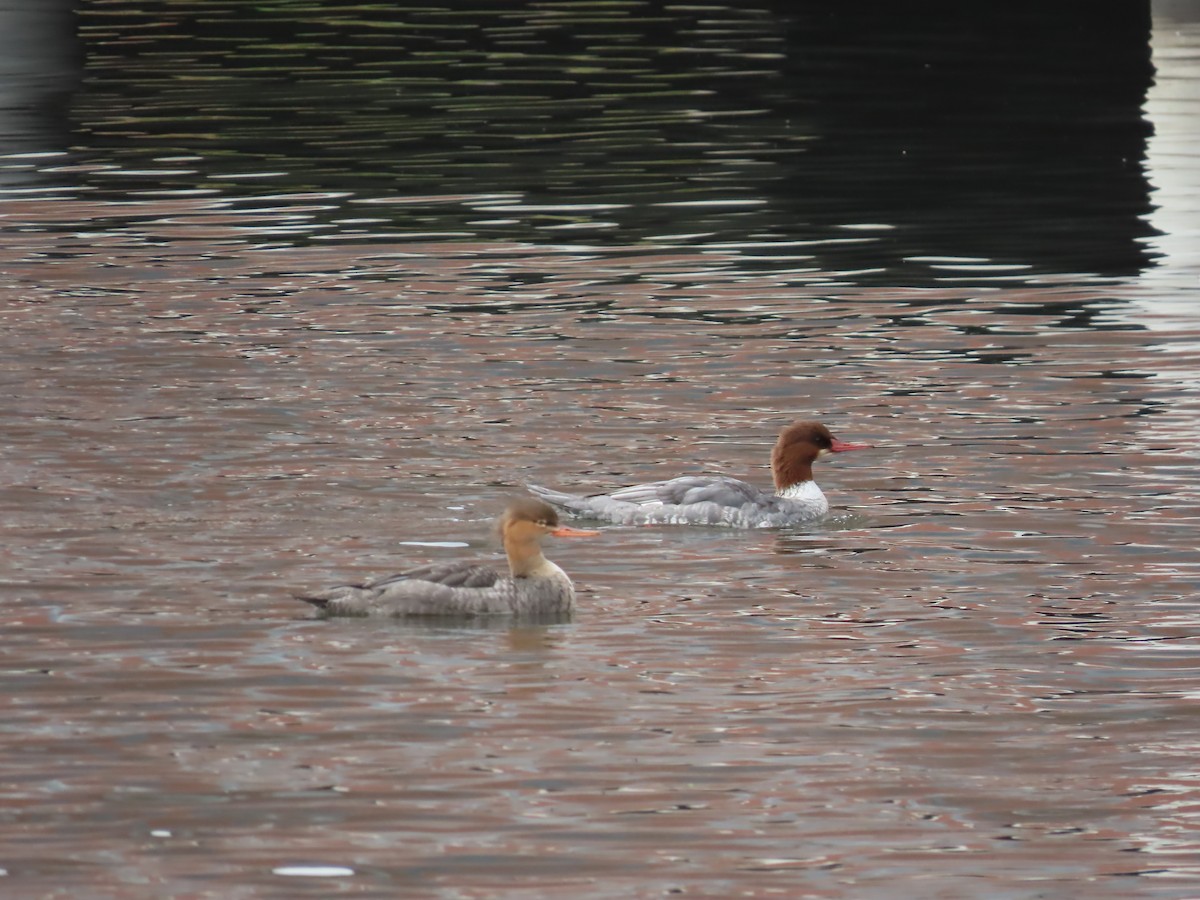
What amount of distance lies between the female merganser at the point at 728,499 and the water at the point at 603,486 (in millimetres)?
149

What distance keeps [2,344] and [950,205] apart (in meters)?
12.2

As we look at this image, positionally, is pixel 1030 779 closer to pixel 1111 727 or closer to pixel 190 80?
pixel 1111 727

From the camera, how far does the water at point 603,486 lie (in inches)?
410

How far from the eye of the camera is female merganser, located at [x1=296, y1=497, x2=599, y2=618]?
13.3 metres

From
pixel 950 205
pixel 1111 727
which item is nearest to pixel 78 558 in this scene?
pixel 1111 727

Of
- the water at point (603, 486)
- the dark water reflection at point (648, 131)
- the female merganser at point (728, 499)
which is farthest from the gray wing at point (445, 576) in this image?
the dark water reflection at point (648, 131)

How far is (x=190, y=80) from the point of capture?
143 feet

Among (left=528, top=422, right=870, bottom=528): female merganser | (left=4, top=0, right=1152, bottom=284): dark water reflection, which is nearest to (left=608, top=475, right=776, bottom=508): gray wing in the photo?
(left=528, top=422, right=870, bottom=528): female merganser

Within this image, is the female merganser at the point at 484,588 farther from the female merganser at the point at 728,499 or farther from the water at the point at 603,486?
the female merganser at the point at 728,499

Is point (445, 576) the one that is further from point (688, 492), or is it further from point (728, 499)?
point (728, 499)

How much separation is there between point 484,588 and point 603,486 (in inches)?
121

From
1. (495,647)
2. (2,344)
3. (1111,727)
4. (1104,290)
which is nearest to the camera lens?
(1111,727)

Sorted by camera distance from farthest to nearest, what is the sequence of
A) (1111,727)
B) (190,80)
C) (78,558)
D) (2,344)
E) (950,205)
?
(190,80)
(950,205)
(2,344)
(78,558)
(1111,727)

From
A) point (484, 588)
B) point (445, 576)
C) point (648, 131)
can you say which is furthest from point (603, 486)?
point (648, 131)
